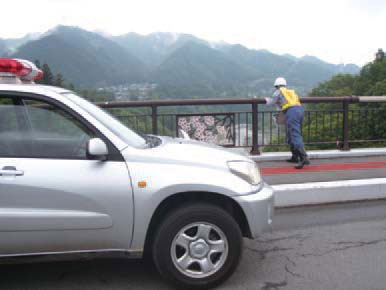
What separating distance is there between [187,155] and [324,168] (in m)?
4.91

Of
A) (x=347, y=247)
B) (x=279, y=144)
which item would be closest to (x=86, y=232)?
(x=347, y=247)

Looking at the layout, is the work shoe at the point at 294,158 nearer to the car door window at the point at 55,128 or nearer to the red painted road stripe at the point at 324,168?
the red painted road stripe at the point at 324,168

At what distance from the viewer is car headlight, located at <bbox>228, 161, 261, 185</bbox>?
338 cm

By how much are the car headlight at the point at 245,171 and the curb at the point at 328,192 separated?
7.44 feet

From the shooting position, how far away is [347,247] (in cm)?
423

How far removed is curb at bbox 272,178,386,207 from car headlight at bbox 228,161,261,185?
7.44 ft

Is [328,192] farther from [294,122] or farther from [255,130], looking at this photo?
[255,130]

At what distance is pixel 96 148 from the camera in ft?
9.80

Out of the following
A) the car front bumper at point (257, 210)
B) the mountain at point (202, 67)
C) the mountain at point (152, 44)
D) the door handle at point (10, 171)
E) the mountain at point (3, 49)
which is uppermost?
the mountain at point (152, 44)

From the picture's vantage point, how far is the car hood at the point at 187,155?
3.21 metres

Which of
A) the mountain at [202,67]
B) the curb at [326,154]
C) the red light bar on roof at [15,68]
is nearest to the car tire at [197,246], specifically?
the red light bar on roof at [15,68]

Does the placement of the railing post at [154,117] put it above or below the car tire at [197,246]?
above

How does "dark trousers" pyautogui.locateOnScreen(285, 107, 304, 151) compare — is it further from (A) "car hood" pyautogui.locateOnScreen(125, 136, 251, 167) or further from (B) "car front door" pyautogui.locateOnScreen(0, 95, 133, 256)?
(B) "car front door" pyautogui.locateOnScreen(0, 95, 133, 256)

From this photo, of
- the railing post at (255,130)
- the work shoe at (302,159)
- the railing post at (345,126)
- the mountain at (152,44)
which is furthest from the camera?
the mountain at (152,44)
